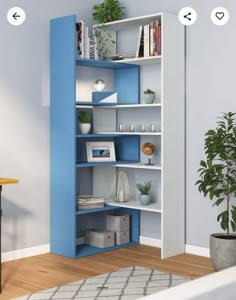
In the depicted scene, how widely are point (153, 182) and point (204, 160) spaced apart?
59cm

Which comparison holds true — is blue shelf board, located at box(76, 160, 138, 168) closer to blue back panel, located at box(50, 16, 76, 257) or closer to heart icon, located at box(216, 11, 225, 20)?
blue back panel, located at box(50, 16, 76, 257)

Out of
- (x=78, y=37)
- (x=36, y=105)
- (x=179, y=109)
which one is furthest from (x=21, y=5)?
(x=179, y=109)

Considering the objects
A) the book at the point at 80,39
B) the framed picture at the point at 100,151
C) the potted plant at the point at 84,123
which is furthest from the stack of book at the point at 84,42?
the framed picture at the point at 100,151

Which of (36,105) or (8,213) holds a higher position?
(36,105)

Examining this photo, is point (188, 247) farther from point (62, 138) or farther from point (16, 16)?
point (16, 16)

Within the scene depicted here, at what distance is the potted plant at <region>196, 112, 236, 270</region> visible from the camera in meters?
3.97

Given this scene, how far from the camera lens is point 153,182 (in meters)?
4.85

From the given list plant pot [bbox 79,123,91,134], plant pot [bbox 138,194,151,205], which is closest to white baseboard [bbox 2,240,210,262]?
plant pot [bbox 138,194,151,205]

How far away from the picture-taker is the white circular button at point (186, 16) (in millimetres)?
4512

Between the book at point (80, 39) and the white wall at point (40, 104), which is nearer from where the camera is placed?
the white wall at point (40, 104)

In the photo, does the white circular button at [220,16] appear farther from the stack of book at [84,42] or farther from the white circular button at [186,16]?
the stack of book at [84,42]

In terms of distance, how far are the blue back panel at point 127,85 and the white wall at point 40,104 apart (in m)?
0.56

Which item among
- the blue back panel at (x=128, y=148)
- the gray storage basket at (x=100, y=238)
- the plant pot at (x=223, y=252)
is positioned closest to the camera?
the plant pot at (x=223, y=252)

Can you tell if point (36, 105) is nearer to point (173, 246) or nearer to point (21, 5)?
point (21, 5)
